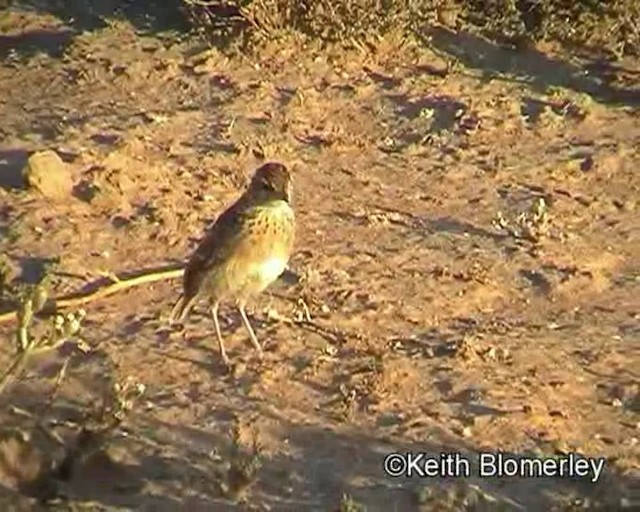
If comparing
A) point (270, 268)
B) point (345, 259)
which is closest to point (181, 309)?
point (270, 268)

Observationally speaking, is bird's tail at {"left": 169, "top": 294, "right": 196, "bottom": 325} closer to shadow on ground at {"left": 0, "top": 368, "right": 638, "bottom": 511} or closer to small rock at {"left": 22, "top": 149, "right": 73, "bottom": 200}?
shadow on ground at {"left": 0, "top": 368, "right": 638, "bottom": 511}

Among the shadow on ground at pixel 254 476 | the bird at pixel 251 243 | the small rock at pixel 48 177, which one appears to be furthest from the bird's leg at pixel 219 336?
the small rock at pixel 48 177

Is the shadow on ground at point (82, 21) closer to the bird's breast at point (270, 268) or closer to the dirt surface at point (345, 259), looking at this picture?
the dirt surface at point (345, 259)

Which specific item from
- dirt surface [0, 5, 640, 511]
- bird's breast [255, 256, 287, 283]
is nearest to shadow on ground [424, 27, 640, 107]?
dirt surface [0, 5, 640, 511]

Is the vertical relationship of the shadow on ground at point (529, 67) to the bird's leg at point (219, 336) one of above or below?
above

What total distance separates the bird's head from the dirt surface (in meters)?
0.90

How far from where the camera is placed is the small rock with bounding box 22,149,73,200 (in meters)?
10.2

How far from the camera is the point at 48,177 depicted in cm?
1022

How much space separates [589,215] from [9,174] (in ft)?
13.6

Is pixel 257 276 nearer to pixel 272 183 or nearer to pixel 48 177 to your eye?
pixel 272 183

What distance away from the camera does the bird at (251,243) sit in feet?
26.1

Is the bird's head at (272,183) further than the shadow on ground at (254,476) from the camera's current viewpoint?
Yes

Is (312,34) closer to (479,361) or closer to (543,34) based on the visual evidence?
(543,34)

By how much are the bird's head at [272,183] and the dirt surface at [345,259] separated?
0.90 metres
